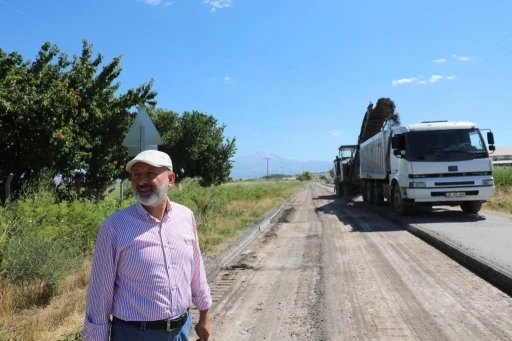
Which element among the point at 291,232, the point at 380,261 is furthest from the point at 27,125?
the point at 380,261

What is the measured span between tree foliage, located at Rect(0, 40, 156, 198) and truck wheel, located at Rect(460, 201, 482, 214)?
1274cm

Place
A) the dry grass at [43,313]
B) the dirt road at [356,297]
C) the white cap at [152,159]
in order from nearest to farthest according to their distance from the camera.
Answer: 1. the white cap at [152,159]
2. the dry grass at [43,313]
3. the dirt road at [356,297]

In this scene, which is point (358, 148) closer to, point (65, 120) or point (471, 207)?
point (471, 207)

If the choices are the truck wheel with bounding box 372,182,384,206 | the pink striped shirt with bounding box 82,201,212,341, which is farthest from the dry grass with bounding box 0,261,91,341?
the truck wheel with bounding box 372,182,384,206

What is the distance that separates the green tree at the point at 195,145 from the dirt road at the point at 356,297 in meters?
31.1

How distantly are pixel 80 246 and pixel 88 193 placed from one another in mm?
9928

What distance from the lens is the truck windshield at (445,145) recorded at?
13.3m

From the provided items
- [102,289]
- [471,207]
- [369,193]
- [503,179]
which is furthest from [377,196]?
[102,289]

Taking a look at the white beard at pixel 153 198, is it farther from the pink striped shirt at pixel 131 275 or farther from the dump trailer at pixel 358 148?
the dump trailer at pixel 358 148

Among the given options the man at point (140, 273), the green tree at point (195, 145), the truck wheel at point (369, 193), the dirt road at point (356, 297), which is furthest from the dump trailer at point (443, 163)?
the green tree at point (195, 145)

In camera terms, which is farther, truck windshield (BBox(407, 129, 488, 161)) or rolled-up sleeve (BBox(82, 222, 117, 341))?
truck windshield (BBox(407, 129, 488, 161))

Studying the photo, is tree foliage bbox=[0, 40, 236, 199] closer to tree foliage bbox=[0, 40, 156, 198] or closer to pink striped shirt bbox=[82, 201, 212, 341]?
tree foliage bbox=[0, 40, 156, 198]

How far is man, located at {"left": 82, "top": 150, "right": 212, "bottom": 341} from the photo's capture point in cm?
246

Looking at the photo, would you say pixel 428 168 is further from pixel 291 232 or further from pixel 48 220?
pixel 48 220
